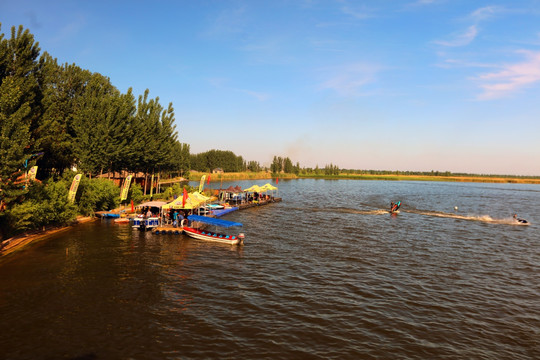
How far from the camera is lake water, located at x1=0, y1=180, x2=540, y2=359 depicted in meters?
16.0

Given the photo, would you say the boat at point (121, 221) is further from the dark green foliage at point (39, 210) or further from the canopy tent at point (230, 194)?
the canopy tent at point (230, 194)

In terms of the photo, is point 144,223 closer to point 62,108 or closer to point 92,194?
point 92,194

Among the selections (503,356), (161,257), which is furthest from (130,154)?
(503,356)

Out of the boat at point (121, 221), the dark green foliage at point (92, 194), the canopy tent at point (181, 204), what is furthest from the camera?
the dark green foliage at point (92, 194)

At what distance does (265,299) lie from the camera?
852 inches

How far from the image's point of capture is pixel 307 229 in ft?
154

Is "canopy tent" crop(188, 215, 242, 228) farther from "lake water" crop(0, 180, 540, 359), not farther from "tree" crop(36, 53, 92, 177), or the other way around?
"tree" crop(36, 53, 92, 177)

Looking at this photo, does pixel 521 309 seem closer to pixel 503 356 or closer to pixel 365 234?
pixel 503 356

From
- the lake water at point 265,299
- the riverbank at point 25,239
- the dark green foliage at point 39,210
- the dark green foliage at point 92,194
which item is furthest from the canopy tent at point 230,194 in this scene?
the dark green foliage at point 39,210

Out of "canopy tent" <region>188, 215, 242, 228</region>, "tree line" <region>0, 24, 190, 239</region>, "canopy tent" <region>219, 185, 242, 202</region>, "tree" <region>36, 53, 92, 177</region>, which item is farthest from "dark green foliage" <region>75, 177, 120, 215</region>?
"canopy tent" <region>219, 185, 242, 202</region>

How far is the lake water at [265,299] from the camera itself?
16.0 m

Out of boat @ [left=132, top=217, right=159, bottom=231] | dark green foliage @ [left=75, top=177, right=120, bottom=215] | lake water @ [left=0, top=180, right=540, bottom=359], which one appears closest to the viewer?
lake water @ [left=0, top=180, right=540, bottom=359]

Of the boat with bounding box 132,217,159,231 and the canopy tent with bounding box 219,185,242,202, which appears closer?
the boat with bounding box 132,217,159,231

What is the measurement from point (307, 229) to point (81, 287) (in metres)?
31.8
